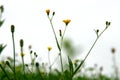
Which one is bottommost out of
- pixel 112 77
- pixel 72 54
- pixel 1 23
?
pixel 112 77

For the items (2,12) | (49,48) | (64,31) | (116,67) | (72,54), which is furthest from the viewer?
(116,67)

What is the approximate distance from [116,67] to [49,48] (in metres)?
2.44

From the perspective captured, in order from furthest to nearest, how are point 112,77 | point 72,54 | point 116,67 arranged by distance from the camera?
point 112,77 < point 116,67 < point 72,54

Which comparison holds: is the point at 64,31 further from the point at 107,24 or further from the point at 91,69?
the point at 91,69

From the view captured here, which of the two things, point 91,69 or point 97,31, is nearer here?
point 97,31

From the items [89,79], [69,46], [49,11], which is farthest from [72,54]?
[89,79]

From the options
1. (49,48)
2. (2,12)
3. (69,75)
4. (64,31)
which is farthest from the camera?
(2,12)

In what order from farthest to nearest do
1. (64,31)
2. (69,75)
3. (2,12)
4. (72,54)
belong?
(72,54) < (2,12) < (64,31) < (69,75)

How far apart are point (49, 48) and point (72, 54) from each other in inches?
24.4

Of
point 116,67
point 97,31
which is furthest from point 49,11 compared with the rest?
point 116,67

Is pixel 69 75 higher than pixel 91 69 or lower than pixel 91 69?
higher

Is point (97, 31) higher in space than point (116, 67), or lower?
higher

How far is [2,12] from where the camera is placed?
12.2 ft

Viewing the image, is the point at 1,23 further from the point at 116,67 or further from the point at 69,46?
the point at 116,67
